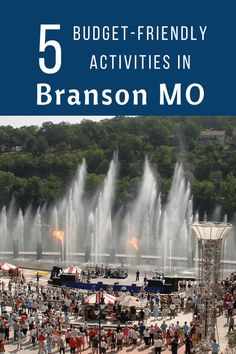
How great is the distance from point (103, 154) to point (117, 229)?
35.4 metres

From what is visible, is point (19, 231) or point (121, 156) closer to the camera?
point (19, 231)

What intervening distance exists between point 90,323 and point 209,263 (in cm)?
744

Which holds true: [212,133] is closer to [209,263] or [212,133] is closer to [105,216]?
[105,216]

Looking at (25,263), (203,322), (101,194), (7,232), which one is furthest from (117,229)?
(203,322)

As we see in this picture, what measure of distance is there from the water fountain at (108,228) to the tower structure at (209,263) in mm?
25542

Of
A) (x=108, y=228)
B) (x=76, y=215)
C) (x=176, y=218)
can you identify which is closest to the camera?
(x=176, y=218)

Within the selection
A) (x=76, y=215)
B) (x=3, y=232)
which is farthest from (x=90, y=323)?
(x=76, y=215)

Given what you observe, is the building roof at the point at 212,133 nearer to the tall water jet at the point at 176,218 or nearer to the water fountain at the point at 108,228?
the water fountain at the point at 108,228

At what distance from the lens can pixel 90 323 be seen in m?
32.4

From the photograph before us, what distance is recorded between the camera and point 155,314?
3312cm

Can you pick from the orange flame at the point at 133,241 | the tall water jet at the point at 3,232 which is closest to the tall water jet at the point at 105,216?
the orange flame at the point at 133,241

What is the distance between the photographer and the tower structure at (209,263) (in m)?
26.6

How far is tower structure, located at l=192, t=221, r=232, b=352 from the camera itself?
87.3 ft

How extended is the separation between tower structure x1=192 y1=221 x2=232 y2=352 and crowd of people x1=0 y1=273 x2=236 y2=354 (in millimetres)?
846
